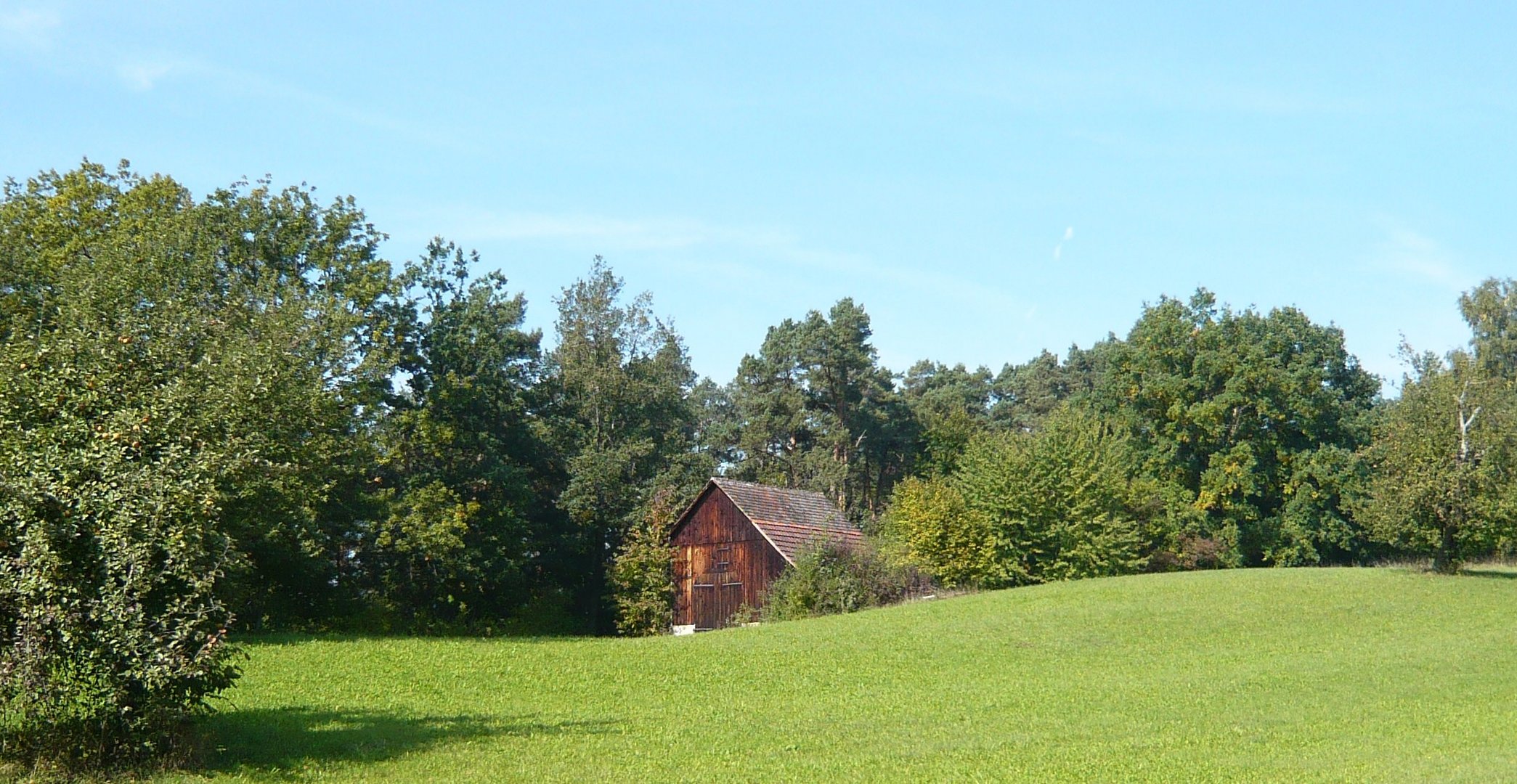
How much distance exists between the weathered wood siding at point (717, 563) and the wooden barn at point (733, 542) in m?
0.03

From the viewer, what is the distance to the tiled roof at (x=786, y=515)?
157 feet

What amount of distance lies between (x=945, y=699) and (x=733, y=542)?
96.9 feet

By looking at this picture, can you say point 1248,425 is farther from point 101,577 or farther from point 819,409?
point 101,577

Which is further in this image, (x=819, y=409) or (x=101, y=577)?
(x=819, y=409)

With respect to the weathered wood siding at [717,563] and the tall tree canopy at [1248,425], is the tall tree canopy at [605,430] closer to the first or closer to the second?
the weathered wood siding at [717,563]

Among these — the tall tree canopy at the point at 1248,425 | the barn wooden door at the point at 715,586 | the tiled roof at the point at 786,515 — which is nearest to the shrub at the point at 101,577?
the tiled roof at the point at 786,515

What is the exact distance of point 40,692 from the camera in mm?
11445

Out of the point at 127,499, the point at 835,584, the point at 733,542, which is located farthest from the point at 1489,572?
the point at 127,499

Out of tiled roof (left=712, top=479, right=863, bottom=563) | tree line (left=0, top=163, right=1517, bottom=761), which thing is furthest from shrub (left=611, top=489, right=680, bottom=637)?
tiled roof (left=712, top=479, right=863, bottom=563)

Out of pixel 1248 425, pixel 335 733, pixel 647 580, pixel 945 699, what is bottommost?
pixel 647 580

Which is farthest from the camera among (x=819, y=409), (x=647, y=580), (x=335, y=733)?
(x=819, y=409)

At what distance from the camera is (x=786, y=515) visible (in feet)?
167

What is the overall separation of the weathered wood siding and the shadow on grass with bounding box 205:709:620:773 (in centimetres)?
2969

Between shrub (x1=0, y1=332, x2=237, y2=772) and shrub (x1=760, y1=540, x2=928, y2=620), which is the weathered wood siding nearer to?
shrub (x1=760, y1=540, x2=928, y2=620)
